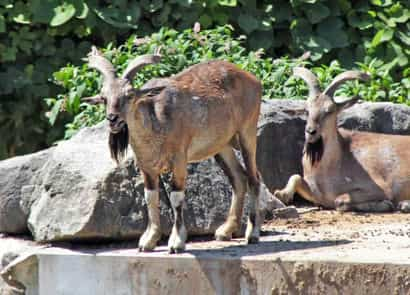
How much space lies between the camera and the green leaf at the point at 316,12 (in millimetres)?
12055

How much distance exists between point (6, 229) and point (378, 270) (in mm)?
2987

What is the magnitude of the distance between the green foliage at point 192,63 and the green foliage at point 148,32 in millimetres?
403


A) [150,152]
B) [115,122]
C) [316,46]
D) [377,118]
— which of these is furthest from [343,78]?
[115,122]

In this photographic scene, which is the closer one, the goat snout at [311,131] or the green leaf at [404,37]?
the goat snout at [311,131]

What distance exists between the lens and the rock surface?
789cm

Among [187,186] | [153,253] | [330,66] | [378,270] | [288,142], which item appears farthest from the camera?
[330,66]

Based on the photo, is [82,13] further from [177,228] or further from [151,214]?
[177,228]

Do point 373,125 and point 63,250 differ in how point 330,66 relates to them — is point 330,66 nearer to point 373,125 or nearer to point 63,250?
point 373,125

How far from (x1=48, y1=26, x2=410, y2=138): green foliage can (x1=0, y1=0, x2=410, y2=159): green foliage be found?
40cm

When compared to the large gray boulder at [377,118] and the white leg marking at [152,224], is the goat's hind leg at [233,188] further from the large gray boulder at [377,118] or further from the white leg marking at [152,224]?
the large gray boulder at [377,118]

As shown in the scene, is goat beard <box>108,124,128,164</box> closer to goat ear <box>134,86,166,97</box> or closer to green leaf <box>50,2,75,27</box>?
goat ear <box>134,86,166,97</box>

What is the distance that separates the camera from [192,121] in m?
7.55

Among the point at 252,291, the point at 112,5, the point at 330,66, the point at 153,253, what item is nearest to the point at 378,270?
the point at 252,291

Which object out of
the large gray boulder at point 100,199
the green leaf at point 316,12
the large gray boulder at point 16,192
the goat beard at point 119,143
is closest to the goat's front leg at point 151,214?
the goat beard at point 119,143
